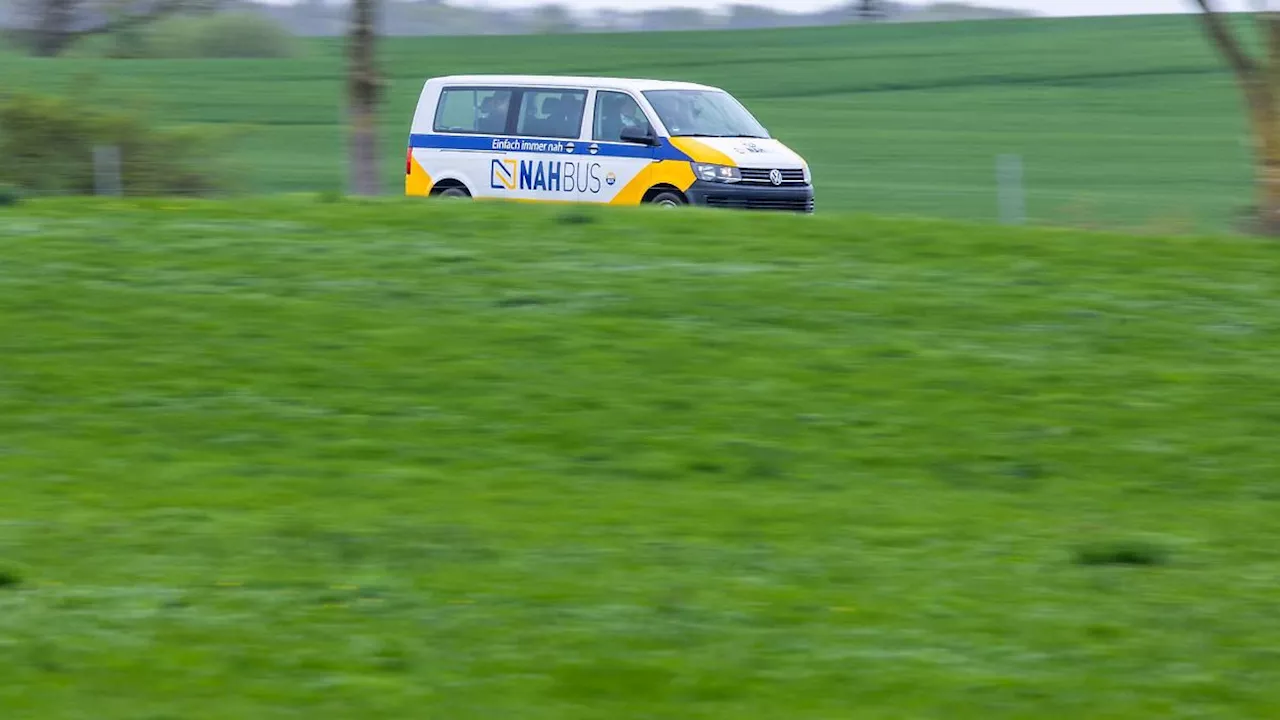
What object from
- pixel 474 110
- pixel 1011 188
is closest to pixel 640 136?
pixel 474 110

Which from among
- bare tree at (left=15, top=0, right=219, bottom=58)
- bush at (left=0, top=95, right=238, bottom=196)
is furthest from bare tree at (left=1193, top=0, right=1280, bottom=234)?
bare tree at (left=15, top=0, right=219, bottom=58)

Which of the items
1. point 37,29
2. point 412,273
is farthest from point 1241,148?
point 37,29

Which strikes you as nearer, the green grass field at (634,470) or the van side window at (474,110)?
the green grass field at (634,470)

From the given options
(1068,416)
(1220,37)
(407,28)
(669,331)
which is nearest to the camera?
(1068,416)

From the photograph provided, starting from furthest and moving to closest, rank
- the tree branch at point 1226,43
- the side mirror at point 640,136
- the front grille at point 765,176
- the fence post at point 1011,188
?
the fence post at point 1011,188 < the side mirror at point 640,136 < the front grille at point 765,176 < the tree branch at point 1226,43

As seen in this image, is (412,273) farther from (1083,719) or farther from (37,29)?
(37,29)

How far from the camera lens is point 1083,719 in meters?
5.18

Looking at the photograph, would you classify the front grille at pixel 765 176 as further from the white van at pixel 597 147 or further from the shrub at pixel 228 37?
the shrub at pixel 228 37

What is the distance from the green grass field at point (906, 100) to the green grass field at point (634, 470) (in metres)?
9.73

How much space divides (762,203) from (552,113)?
7.90 ft

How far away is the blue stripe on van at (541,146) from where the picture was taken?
17531 millimetres

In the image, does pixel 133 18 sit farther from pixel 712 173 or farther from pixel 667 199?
pixel 712 173

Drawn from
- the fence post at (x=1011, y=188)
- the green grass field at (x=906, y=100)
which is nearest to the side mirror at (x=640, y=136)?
the green grass field at (x=906, y=100)

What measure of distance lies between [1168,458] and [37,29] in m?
49.6
